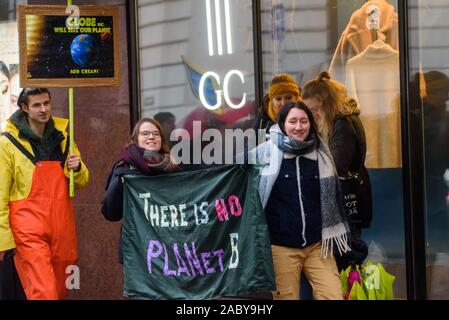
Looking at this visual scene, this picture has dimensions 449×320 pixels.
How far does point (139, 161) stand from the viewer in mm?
7742

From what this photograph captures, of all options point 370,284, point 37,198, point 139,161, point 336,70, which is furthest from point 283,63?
point 37,198

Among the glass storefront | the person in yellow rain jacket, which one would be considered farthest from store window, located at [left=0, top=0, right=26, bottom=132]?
the person in yellow rain jacket

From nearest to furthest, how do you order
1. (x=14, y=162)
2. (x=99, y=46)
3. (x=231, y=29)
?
1. (x=14, y=162)
2. (x=99, y=46)
3. (x=231, y=29)

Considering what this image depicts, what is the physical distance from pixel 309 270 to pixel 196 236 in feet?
2.89

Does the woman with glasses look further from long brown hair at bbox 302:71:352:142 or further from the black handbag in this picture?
long brown hair at bbox 302:71:352:142

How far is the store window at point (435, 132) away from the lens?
8.42 metres

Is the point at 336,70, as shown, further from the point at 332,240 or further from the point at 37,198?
the point at 37,198

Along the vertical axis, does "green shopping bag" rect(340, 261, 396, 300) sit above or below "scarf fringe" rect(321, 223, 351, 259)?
below

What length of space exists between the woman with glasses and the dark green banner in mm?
75

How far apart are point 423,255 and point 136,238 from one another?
2450mm

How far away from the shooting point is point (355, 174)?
863 cm

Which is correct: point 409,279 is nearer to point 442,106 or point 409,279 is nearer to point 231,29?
point 442,106

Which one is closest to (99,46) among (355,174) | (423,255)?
(355,174)

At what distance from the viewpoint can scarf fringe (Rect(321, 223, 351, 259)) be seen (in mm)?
7430
